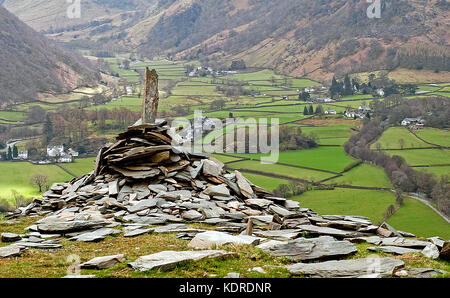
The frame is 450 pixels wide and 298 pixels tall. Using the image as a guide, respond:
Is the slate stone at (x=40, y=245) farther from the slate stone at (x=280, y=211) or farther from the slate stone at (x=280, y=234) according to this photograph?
the slate stone at (x=280, y=211)

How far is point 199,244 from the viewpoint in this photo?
1220 cm

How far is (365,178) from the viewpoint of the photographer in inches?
3054

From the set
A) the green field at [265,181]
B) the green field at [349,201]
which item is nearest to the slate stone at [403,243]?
the green field at [349,201]

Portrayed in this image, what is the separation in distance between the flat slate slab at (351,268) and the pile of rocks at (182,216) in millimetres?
22

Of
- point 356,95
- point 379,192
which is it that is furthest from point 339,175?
point 356,95

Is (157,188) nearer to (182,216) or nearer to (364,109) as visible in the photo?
(182,216)

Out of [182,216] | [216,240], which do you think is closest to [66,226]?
[182,216]

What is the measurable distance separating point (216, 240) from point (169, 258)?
2183 mm

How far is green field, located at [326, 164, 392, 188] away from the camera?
73956mm

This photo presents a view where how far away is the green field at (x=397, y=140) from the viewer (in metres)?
96.6

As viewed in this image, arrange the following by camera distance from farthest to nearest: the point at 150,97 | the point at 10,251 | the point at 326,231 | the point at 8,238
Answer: the point at 150,97 < the point at 326,231 < the point at 8,238 < the point at 10,251

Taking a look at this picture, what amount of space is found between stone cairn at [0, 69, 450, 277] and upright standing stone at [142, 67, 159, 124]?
0.06 metres
